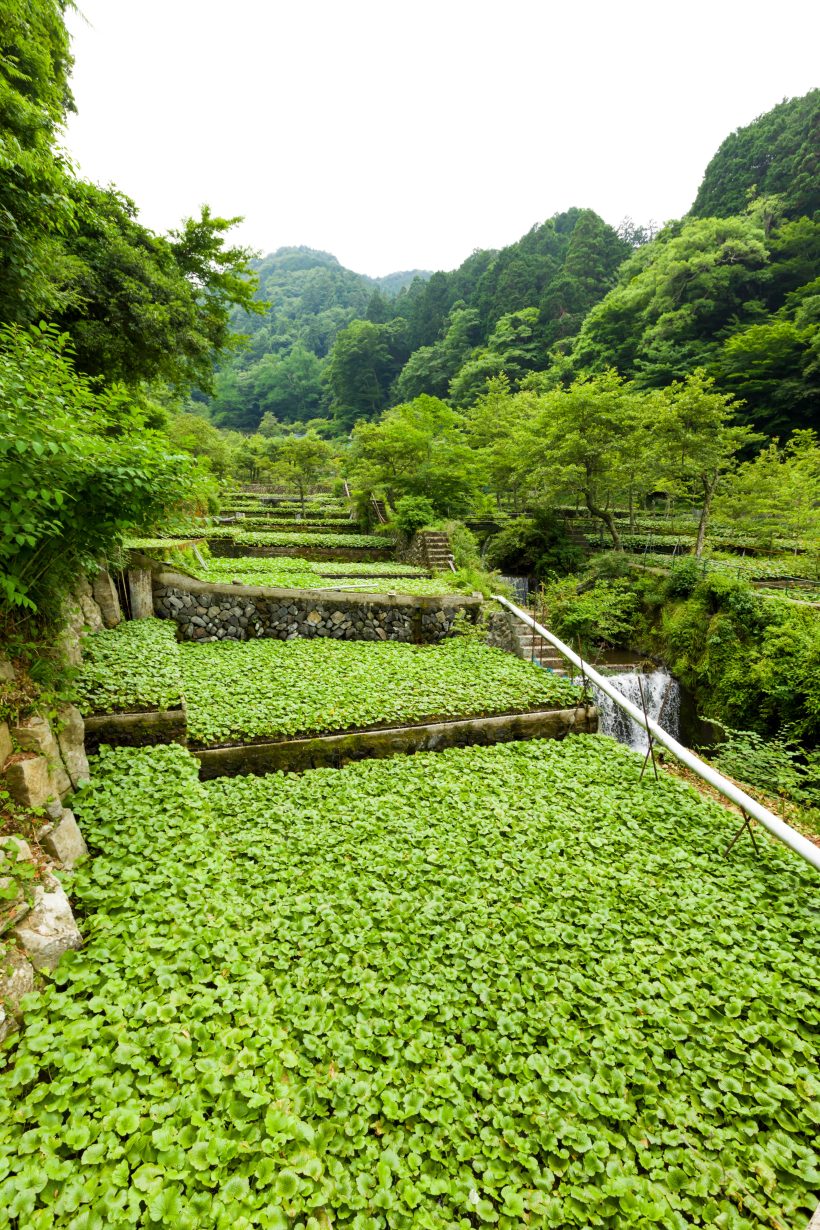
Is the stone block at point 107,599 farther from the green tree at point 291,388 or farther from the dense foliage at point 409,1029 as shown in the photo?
the green tree at point 291,388

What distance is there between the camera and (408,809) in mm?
4582

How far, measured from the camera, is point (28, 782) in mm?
2977

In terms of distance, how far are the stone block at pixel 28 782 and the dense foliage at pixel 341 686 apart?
1789mm

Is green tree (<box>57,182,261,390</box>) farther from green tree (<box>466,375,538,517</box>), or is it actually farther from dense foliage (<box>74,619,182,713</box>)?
green tree (<box>466,375,538,517</box>)

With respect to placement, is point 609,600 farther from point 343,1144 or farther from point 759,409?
point 759,409

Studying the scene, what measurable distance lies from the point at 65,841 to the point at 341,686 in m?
3.71

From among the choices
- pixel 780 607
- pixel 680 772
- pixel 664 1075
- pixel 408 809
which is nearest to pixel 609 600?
pixel 780 607

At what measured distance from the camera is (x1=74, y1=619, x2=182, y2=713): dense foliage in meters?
4.75

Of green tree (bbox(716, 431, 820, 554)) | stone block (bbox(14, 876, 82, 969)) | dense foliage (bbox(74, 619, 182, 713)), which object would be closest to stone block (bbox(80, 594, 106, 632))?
dense foliage (bbox(74, 619, 182, 713))

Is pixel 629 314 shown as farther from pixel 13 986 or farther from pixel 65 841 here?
pixel 13 986

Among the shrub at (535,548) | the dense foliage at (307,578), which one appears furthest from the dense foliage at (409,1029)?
the shrub at (535,548)

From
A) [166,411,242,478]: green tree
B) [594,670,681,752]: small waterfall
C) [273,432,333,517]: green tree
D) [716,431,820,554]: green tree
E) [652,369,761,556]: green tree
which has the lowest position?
[594,670,681,752]: small waterfall

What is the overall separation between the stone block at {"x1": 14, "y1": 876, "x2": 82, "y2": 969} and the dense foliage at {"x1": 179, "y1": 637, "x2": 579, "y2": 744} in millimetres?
2328

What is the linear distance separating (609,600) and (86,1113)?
1308cm
